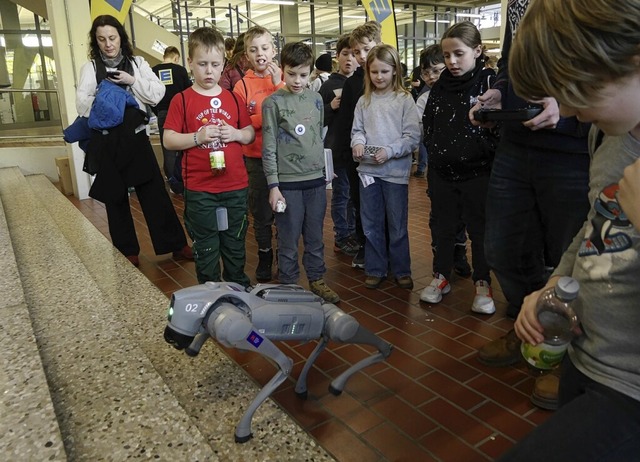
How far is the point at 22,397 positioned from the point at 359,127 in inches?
84.3

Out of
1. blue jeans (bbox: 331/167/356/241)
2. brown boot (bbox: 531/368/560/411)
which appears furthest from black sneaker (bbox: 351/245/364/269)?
brown boot (bbox: 531/368/560/411)

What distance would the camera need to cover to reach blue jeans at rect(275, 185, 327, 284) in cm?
287

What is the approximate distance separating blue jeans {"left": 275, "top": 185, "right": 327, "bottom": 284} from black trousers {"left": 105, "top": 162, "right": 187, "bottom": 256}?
110cm

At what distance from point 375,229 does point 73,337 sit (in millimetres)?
1679

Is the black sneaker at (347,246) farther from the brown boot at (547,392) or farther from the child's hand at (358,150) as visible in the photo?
the brown boot at (547,392)

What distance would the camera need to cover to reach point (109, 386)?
1.79m

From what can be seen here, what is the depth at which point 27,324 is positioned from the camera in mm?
2029

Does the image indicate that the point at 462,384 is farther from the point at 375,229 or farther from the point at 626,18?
the point at 626,18

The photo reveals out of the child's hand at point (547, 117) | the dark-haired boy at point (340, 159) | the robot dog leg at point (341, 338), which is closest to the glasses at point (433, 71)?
the dark-haired boy at point (340, 159)

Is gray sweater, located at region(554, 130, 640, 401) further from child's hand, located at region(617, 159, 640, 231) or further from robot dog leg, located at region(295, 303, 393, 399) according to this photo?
robot dog leg, located at region(295, 303, 393, 399)

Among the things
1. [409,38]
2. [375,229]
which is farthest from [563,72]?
[409,38]

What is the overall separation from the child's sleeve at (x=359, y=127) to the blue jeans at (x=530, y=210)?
1.14m

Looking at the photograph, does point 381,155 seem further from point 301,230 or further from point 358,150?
point 301,230

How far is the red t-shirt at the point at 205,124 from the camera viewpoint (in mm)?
2705
